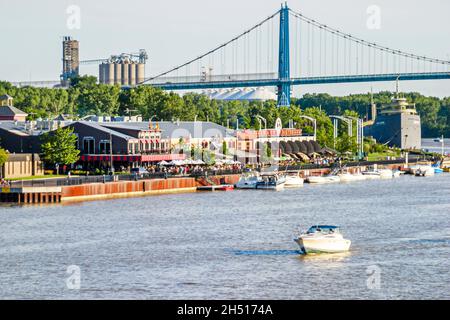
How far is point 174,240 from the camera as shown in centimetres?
6231

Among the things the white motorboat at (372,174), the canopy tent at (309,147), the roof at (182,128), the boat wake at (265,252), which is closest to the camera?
the boat wake at (265,252)

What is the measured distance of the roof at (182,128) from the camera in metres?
114

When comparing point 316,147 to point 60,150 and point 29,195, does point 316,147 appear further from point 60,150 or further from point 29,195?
point 29,195

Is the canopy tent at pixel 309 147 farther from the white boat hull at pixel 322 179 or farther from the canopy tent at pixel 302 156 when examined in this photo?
the white boat hull at pixel 322 179

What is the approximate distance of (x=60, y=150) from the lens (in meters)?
102

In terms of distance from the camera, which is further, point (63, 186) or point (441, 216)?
point (63, 186)

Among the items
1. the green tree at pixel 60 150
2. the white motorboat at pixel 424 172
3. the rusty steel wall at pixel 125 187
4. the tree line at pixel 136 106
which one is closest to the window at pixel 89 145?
the green tree at pixel 60 150

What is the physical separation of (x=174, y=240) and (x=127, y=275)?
12.3m

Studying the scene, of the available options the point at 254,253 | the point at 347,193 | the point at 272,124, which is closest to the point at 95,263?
the point at 254,253

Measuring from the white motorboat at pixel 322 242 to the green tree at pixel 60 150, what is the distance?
48.4 meters

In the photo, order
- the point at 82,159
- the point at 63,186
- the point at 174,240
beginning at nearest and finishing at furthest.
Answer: the point at 174,240, the point at 63,186, the point at 82,159

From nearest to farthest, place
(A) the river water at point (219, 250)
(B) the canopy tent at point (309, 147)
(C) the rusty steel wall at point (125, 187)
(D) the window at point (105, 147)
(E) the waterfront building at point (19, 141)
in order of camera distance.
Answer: (A) the river water at point (219, 250)
(C) the rusty steel wall at point (125, 187)
(D) the window at point (105, 147)
(E) the waterfront building at point (19, 141)
(B) the canopy tent at point (309, 147)
